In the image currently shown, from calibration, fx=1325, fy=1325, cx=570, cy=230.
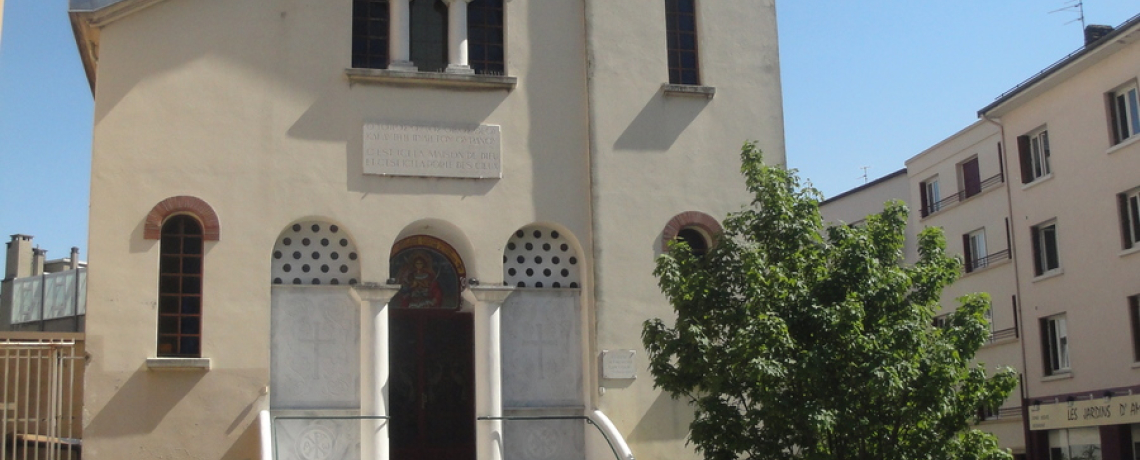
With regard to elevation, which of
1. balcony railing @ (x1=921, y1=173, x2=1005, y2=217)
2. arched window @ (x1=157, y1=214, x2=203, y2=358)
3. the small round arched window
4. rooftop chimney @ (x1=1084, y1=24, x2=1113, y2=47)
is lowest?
arched window @ (x1=157, y1=214, x2=203, y2=358)

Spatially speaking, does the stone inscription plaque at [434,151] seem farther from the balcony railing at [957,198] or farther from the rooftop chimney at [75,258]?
the rooftop chimney at [75,258]

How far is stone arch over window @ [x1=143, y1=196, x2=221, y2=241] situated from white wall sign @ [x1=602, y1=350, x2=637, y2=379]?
6.04 metres

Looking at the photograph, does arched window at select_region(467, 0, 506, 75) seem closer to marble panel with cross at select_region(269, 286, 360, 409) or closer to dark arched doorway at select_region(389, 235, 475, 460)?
dark arched doorway at select_region(389, 235, 475, 460)

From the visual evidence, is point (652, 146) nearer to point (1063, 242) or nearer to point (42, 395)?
point (42, 395)

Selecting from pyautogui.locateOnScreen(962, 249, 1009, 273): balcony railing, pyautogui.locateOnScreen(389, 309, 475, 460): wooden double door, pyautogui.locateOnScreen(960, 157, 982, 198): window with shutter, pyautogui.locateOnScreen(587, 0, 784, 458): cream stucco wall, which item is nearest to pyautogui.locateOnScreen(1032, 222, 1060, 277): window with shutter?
pyautogui.locateOnScreen(962, 249, 1009, 273): balcony railing

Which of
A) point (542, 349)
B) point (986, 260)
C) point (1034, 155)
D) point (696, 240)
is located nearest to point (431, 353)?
point (542, 349)

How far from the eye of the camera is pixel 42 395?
18906 millimetres

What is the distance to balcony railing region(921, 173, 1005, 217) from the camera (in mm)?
41062

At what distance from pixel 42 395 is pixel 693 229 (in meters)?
10.1

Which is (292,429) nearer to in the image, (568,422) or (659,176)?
(568,422)

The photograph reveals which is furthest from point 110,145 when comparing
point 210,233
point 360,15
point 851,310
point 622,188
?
point 851,310

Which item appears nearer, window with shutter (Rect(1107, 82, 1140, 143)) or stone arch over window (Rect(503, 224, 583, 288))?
stone arch over window (Rect(503, 224, 583, 288))

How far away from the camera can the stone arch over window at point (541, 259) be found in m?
20.9

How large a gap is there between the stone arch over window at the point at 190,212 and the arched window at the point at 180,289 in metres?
0.21
